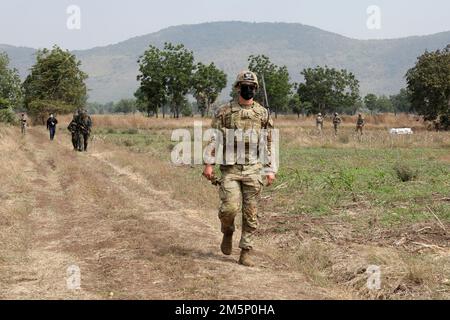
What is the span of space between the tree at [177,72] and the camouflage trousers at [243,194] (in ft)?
236

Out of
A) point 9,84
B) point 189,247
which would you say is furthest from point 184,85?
point 189,247

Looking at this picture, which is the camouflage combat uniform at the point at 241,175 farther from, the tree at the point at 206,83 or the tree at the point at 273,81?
the tree at the point at 273,81

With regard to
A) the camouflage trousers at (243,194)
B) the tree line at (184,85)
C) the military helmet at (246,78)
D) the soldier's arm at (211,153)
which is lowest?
the camouflage trousers at (243,194)

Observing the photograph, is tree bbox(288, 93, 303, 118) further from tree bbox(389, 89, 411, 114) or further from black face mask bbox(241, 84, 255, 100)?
black face mask bbox(241, 84, 255, 100)

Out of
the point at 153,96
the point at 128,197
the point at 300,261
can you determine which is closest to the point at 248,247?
the point at 300,261

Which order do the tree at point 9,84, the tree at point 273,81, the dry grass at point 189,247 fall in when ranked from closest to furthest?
the dry grass at point 189,247
the tree at point 9,84
the tree at point 273,81

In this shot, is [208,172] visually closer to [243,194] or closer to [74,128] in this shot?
[243,194]

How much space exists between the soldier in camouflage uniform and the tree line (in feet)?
144

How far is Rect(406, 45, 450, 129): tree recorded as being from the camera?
5322cm

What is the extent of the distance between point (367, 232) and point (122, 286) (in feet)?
13.5

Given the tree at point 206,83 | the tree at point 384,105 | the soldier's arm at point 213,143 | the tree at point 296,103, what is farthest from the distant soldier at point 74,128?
the tree at point 384,105

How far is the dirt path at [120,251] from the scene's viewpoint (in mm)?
5621

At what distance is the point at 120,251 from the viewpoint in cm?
726

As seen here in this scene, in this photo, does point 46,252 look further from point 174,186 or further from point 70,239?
point 174,186
